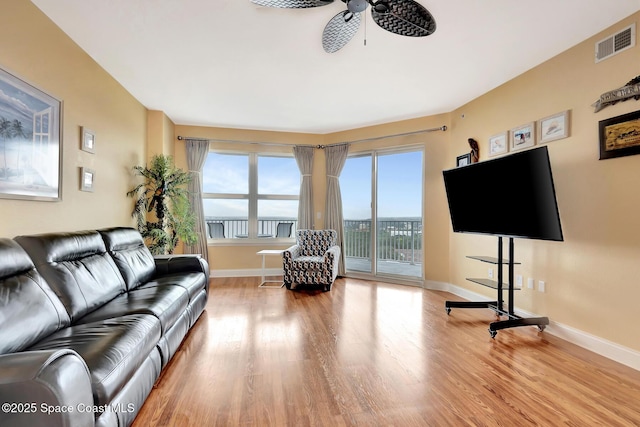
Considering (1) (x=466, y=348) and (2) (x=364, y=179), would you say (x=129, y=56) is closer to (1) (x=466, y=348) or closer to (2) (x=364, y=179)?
(2) (x=364, y=179)

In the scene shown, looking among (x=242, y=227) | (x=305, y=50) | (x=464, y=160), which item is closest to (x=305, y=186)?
(x=242, y=227)

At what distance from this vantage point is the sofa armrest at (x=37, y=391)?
95cm

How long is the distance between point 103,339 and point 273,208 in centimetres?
404

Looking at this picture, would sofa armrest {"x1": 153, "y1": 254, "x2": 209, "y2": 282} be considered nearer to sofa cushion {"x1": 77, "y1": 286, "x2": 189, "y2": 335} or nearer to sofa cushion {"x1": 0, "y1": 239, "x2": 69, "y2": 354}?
sofa cushion {"x1": 77, "y1": 286, "x2": 189, "y2": 335}

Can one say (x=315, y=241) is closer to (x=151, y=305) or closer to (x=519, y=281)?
(x=519, y=281)

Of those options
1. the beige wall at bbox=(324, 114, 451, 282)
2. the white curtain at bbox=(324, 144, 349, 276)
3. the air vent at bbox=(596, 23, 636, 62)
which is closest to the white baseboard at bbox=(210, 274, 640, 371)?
the beige wall at bbox=(324, 114, 451, 282)

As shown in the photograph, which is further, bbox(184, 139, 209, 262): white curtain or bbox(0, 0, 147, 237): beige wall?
bbox(184, 139, 209, 262): white curtain

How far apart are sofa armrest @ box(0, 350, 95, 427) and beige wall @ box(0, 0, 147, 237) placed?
5.09 ft

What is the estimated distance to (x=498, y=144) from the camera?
11.5 feet

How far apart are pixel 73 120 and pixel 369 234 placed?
163 inches

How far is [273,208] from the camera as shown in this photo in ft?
18.0

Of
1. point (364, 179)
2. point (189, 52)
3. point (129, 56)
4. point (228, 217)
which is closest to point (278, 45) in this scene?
point (189, 52)

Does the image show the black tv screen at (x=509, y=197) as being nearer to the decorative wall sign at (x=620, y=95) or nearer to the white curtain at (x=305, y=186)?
the decorative wall sign at (x=620, y=95)

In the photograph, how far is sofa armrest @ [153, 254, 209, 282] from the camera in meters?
3.24
